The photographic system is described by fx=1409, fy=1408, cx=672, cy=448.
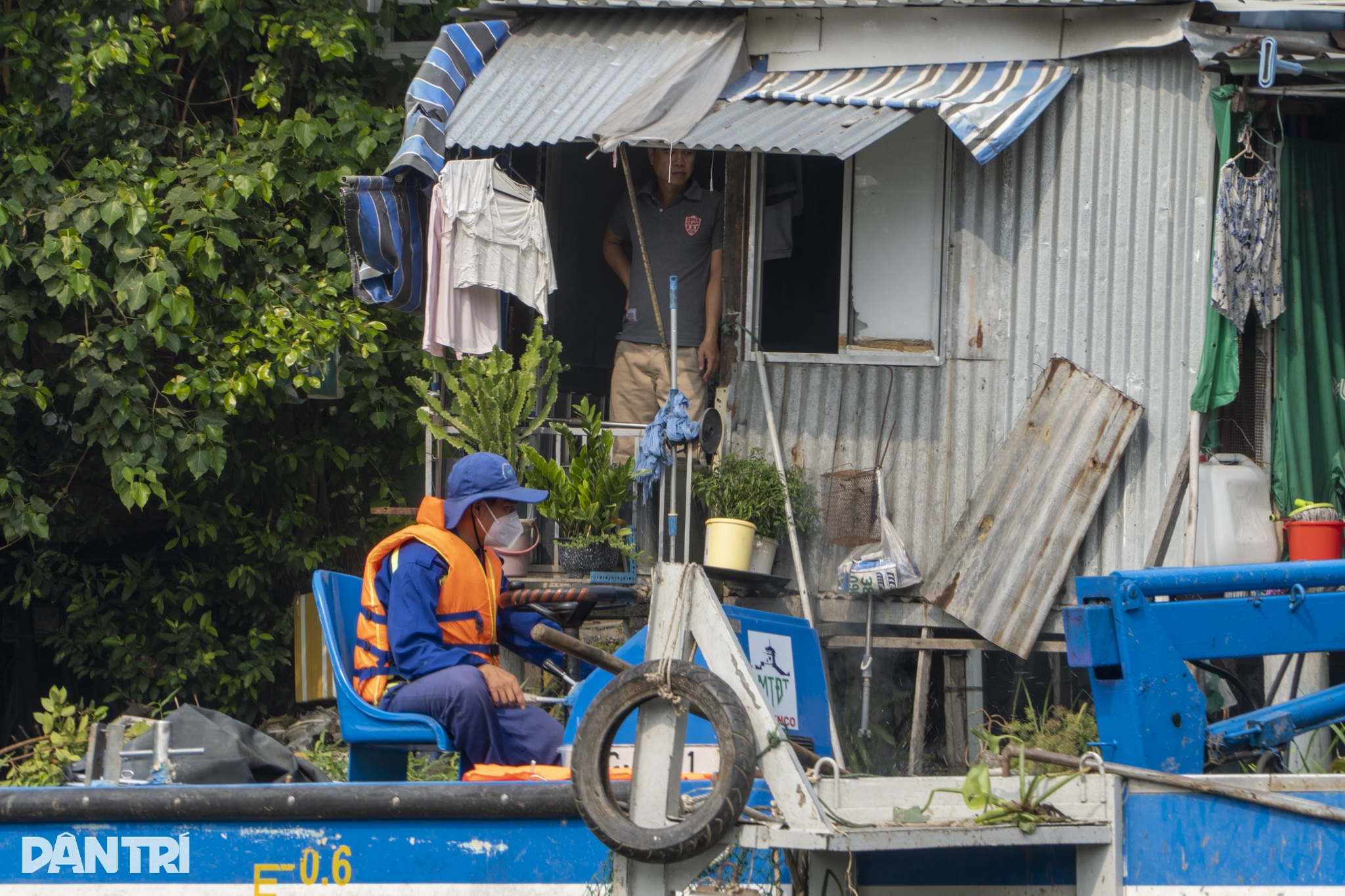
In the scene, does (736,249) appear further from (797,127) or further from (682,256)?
(797,127)

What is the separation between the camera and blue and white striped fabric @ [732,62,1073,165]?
6.84 m

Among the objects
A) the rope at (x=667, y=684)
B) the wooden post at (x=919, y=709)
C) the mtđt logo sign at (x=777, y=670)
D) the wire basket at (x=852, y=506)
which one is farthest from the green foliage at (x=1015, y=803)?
the wire basket at (x=852, y=506)

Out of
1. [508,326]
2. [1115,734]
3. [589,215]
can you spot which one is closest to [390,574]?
[1115,734]

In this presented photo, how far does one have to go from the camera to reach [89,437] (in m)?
7.98

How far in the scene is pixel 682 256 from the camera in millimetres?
8078

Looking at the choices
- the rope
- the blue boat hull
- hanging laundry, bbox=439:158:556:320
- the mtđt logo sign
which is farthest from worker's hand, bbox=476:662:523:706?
hanging laundry, bbox=439:158:556:320

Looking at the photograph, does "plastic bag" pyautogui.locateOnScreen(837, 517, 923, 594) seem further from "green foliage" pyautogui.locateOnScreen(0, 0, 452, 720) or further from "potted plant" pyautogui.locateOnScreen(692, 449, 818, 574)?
"green foliage" pyautogui.locateOnScreen(0, 0, 452, 720)

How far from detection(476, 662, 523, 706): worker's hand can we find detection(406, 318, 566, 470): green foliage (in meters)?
2.67

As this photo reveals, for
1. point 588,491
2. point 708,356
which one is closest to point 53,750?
point 588,491

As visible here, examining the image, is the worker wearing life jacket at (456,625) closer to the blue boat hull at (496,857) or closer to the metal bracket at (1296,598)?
the blue boat hull at (496,857)

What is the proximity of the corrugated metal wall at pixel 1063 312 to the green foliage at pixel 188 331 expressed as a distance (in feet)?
9.54

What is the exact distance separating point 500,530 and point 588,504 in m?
2.05

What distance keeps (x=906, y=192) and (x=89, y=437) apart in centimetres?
479

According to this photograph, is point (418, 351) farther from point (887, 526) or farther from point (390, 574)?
point (390, 574)
